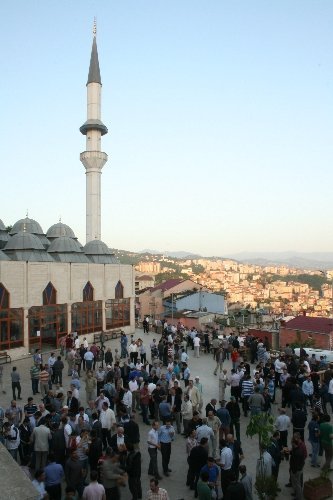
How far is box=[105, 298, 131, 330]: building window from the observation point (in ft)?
101

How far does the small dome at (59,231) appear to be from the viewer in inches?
1435

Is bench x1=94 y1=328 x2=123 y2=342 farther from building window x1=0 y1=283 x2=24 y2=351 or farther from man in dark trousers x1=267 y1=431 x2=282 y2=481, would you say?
man in dark trousers x1=267 y1=431 x2=282 y2=481

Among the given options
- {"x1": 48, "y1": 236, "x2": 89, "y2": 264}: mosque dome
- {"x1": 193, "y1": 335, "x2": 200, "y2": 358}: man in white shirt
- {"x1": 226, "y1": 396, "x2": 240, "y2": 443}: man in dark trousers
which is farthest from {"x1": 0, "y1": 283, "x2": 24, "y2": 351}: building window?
{"x1": 226, "y1": 396, "x2": 240, "y2": 443}: man in dark trousers

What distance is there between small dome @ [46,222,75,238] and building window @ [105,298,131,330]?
26.8 feet

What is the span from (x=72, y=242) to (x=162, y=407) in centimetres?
2224

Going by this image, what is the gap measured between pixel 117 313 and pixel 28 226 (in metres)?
9.64

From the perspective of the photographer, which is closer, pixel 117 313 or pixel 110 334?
A: pixel 110 334

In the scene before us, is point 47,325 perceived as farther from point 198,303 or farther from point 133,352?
point 198,303

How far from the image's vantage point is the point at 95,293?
29328mm

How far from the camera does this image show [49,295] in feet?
84.3

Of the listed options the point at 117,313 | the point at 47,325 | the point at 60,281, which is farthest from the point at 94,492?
the point at 117,313

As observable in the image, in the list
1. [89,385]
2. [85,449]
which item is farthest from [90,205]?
[85,449]

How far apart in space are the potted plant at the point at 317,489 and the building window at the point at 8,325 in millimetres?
17395

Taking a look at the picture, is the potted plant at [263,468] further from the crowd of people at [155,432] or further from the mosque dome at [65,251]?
the mosque dome at [65,251]
